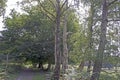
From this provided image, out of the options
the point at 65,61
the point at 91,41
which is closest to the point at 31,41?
the point at 65,61

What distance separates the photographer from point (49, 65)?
26359mm

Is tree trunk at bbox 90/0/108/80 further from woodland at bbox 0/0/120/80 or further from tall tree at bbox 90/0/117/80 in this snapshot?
woodland at bbox 0/0/120/80

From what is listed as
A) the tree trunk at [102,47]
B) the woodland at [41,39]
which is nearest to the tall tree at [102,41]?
the tree trunk at [102,47]

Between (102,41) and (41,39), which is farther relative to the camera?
(41,39)

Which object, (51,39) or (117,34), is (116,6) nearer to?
(117,34)

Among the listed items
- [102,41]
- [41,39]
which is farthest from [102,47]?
[41,39]

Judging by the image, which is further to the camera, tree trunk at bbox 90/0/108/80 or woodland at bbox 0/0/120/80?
woodland at bbox 0/0/120/80

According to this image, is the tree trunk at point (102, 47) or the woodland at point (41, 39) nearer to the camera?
the tree trunk at point (102, 47)

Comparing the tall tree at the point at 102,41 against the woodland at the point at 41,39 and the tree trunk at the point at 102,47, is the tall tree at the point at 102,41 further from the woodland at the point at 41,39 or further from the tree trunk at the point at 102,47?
the woodland at the point at 41,39

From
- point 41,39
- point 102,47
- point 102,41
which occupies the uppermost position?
point 41,39

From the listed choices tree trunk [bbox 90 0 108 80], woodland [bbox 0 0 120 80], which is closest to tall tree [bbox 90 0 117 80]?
tree trunk [bbox 90 0 108 80]

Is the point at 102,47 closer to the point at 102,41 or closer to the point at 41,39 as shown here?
the point at 102,41

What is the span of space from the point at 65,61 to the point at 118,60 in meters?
7.08

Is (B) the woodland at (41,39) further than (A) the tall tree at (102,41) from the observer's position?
Yes
